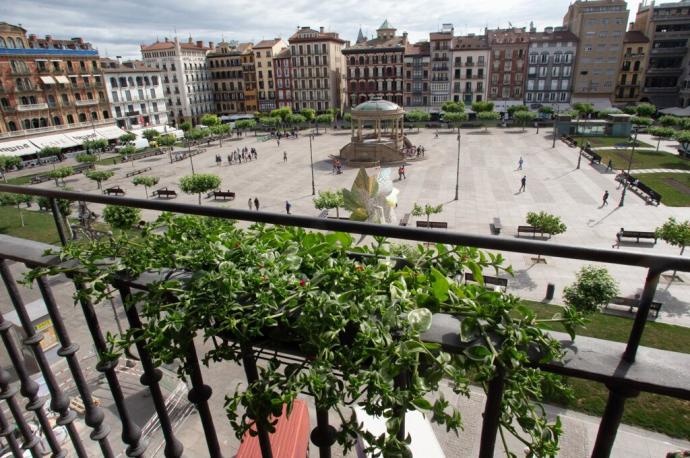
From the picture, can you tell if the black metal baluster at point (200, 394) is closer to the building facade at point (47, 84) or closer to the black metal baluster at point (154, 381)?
the black metal baluster at point (154, 381)

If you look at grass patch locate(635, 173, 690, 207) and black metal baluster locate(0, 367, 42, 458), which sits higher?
black metal baluster locate(0, 367, 42, 458)

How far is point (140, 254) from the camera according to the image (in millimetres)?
2211

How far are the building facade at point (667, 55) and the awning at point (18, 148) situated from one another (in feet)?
293

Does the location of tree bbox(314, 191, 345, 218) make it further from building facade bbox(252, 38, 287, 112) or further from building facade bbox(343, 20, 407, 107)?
building facade bbox(252, 38, 287, 112)

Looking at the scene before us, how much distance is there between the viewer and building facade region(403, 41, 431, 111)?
247 ft

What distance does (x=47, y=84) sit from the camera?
182 feet

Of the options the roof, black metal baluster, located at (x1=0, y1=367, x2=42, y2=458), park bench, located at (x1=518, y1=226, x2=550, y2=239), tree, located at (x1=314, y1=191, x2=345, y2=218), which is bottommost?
park bench, located at (x1=518, y1=226, x2=550, y2=239)

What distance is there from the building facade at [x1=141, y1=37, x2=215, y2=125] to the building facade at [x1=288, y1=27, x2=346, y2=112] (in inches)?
Result: 774

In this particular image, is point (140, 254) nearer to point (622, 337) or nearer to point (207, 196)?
point (622, 337)

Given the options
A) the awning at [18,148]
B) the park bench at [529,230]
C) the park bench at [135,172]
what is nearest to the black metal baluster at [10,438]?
the park bench at [529,230]

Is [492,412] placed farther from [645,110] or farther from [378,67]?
[378,67]

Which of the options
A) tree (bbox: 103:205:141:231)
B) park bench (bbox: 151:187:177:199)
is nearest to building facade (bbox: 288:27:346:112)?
park bench (bbox: 151:187:177:199)

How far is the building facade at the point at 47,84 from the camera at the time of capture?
5191cm

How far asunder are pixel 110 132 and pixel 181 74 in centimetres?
2521
